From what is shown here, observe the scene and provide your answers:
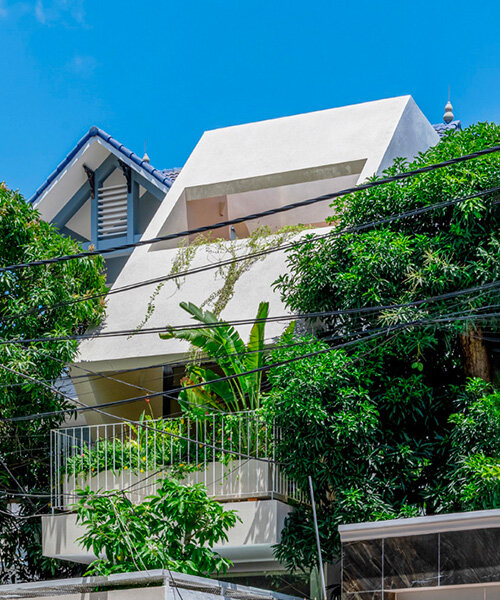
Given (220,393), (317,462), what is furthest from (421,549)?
(220,393)

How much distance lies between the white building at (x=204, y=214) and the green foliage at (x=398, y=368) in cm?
104

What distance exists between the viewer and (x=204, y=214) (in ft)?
71.1

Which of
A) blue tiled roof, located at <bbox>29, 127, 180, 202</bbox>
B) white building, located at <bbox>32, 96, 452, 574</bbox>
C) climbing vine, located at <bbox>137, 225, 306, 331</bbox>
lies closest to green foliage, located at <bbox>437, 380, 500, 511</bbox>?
white building, located at <bbox>32, 96, 452, 574</bbox>

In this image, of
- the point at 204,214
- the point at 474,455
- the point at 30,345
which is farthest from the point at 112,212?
the point at 474,455

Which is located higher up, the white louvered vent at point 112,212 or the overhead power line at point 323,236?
the white louvered vent at point 112,212

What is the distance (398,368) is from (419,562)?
458 cm

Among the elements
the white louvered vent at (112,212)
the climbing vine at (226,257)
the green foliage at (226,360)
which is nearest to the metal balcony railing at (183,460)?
the green foliage at (226,360)

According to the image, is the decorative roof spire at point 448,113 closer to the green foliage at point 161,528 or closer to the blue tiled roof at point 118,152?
the blue tiled roof at point 118,152

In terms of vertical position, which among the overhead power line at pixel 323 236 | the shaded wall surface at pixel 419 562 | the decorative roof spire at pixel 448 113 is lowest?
the shaded wall surface at pixel 419 562

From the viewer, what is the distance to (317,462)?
14.4 m

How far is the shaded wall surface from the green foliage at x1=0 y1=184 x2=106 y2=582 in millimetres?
6552

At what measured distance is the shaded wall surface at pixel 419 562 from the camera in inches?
424

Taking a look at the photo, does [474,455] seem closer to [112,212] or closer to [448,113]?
[112,212]

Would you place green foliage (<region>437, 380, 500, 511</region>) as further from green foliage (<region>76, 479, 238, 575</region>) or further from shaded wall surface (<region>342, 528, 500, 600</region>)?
green foliage (<region>76, 479, 238, 575</region>)
